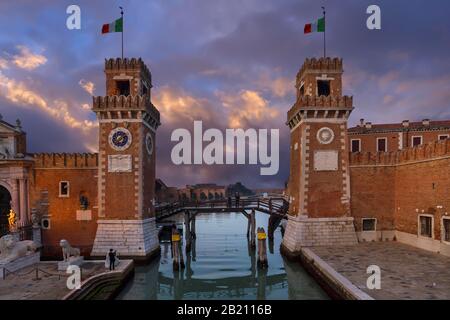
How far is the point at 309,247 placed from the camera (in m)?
23.2

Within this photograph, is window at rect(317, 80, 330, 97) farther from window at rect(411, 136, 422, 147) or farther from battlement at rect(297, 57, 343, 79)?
window at rect(411, 136, 422, 147)

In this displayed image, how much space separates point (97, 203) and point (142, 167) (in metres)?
4.65

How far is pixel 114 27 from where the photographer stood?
80.5 ft

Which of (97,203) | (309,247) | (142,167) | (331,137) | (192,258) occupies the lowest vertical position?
(192,258)

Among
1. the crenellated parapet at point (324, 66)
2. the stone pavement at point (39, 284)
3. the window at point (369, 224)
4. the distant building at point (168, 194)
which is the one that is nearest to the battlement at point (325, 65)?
the crenellated parapet at point (324, 66)

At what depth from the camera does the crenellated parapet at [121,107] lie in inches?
945

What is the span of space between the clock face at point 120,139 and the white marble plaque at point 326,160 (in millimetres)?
13903

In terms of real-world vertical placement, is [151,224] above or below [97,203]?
below

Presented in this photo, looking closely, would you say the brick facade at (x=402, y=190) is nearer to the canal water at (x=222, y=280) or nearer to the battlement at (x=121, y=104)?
the canal water at (x=222, y=280)

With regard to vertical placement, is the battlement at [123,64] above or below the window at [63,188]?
above
